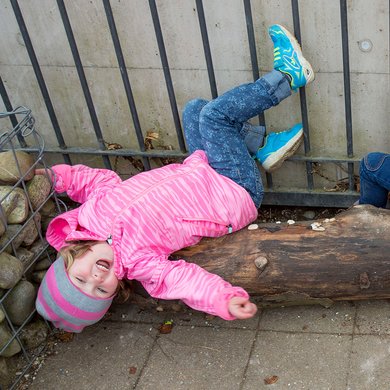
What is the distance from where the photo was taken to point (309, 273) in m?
3.59

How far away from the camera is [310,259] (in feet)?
11.8

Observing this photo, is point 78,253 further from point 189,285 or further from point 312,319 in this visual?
point 312,319

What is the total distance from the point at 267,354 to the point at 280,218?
1.09 m

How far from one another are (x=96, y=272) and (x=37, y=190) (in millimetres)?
627

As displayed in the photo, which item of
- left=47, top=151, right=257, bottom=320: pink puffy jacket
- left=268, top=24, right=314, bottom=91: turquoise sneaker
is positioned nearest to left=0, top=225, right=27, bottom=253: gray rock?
left=47, top=151, right=257, bottom=320: pink puffy jacket

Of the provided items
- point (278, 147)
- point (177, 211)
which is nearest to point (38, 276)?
point (177, 211)

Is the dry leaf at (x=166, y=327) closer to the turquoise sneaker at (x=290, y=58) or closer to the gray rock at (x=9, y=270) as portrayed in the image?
the gray rock at (x=9, y=270)

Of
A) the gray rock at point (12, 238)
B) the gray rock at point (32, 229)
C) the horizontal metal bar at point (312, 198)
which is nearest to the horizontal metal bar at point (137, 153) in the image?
the horizontal metal bar at point (312, 198)

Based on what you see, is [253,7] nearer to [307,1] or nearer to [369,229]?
[307,1]

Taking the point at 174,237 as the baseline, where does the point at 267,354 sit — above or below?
below

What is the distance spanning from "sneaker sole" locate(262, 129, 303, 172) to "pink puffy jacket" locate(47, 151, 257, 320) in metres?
0.26

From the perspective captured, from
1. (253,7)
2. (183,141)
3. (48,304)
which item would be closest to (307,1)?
(253,7)

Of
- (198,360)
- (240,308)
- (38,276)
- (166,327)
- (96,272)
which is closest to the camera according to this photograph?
(240,308)

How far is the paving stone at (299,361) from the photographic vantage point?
11.4 feet
